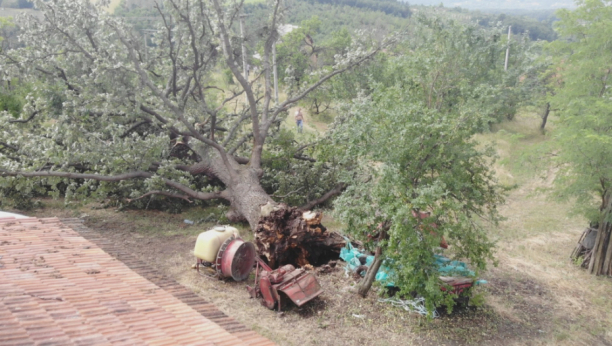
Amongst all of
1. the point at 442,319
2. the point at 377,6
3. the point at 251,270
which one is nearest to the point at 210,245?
the point at 251,270

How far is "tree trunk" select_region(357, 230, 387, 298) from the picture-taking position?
7371mm

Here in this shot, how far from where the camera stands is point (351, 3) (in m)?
82.4

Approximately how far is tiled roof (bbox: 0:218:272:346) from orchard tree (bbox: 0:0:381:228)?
15.4 ft

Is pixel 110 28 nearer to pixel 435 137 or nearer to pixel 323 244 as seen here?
pixel 323 244

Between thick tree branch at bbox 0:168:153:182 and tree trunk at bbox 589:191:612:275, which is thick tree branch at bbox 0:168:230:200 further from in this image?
tree trunk at bbox 589:191:612:275

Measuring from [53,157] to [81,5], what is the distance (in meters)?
3.63

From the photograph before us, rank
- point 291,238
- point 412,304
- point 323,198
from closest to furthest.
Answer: point 412,304 < point 291,238 < point 323,198

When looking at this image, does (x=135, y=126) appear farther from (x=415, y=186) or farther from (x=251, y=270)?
(x=415, y=186)

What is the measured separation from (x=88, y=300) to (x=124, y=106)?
303 inches

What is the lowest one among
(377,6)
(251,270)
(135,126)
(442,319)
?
(251,270)

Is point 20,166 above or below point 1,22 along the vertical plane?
below

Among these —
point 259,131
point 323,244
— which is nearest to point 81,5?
point 259,131

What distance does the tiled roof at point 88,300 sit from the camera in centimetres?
323

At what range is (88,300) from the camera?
3842mm
